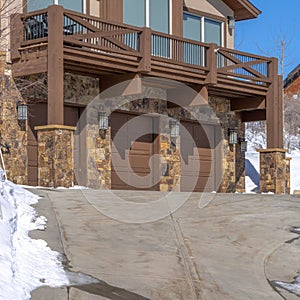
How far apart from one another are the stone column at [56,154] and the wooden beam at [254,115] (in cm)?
913

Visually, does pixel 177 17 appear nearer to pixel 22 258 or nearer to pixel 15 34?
pixel 15 34

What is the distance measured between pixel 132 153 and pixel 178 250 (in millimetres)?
11322

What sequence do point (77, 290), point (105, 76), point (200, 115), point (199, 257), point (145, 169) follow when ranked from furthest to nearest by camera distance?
1. point (200, 115)
2. point (145, 169)
3. point (105, 76)
4. point (199, 257)
5. point (77, 290)

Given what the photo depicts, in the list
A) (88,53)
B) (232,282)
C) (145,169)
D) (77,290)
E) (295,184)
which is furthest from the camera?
(295,184)

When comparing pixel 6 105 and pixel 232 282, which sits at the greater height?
pixel 6 105

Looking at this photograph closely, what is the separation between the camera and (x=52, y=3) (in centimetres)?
1692

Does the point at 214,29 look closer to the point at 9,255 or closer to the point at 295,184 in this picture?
the point at 295,184

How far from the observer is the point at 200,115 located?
69.7 feet

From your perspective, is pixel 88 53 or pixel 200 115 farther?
pixel 200 115

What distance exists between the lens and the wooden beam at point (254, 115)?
22328mm

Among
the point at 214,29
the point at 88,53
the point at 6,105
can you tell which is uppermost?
the point at 214,29

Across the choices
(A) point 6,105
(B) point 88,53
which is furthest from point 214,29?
(A) point 6,105

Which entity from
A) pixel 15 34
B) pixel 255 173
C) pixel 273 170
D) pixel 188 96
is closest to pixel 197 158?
pixel 273 170

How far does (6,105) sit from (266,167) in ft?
28.4
